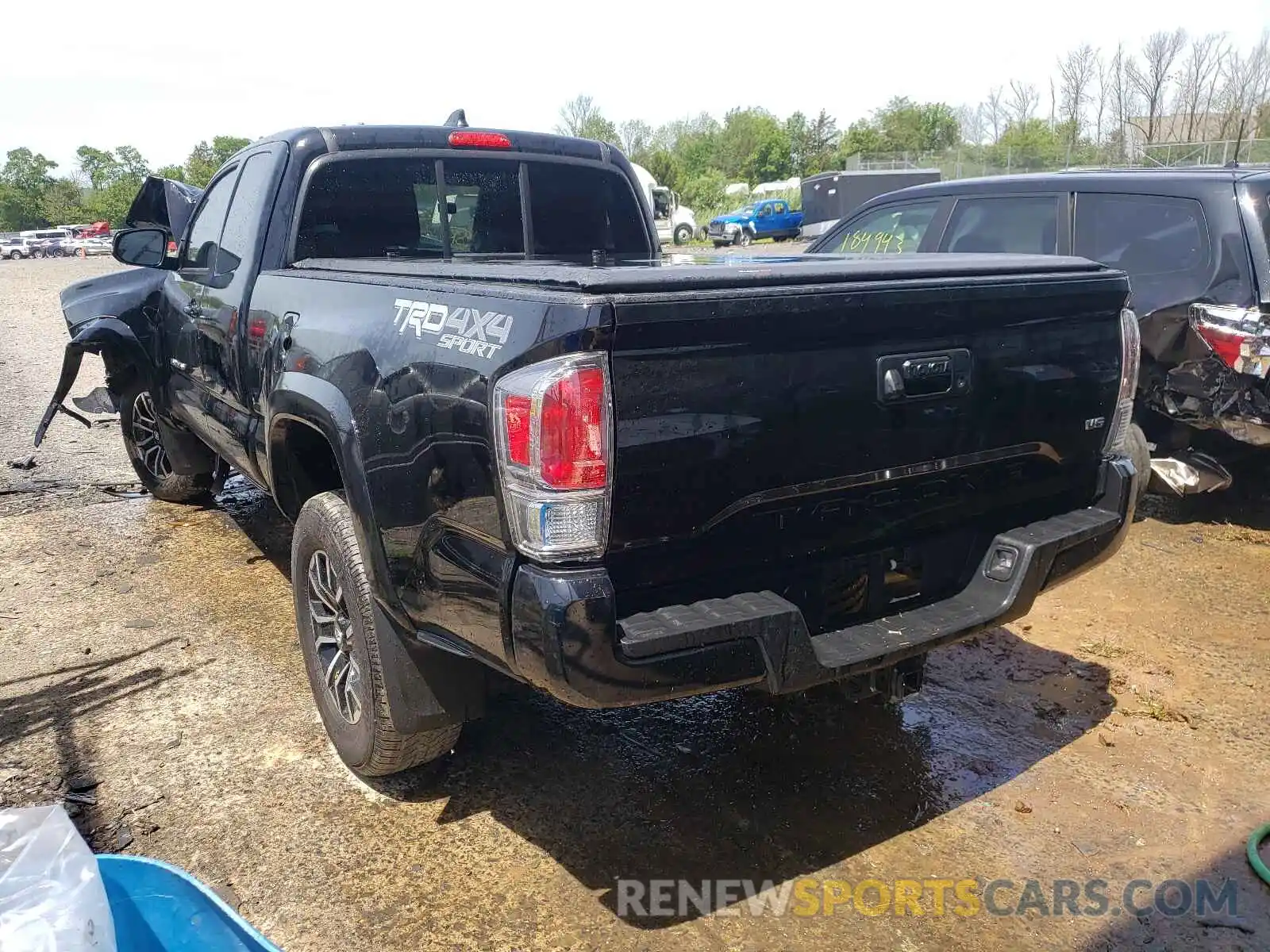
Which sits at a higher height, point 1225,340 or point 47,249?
point 1225,340

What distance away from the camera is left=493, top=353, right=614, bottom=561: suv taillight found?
204 centimetres

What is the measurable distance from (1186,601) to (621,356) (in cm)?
361

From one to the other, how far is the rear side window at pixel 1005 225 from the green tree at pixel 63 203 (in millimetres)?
93469

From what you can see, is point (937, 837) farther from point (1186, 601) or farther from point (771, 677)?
point (1186, 601)

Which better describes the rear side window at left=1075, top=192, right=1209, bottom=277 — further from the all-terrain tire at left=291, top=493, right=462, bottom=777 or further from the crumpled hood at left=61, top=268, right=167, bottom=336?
the crumpled hood at left=61, top=268, right=167, bottom=336

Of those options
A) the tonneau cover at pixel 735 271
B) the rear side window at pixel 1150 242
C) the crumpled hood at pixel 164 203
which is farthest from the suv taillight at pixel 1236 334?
the crumpled hood at pixel 164 203

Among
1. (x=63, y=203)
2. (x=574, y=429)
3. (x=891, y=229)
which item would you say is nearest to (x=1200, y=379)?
(x=891, y=229)

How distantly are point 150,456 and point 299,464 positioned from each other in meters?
3.28

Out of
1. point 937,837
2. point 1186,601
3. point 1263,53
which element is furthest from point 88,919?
point 1263,53

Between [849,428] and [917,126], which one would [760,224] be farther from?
[917,126]

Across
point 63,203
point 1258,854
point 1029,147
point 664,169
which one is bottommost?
point 1258,854

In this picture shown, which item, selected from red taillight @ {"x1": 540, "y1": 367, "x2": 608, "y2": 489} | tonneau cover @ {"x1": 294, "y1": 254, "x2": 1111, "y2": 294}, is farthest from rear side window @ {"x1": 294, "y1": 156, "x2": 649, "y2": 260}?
red taillight @ {"x1": 540, "y1": 367, "x2": 608, "y2": 489}

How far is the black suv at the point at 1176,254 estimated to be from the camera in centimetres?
479

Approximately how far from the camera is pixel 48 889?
1.67m
